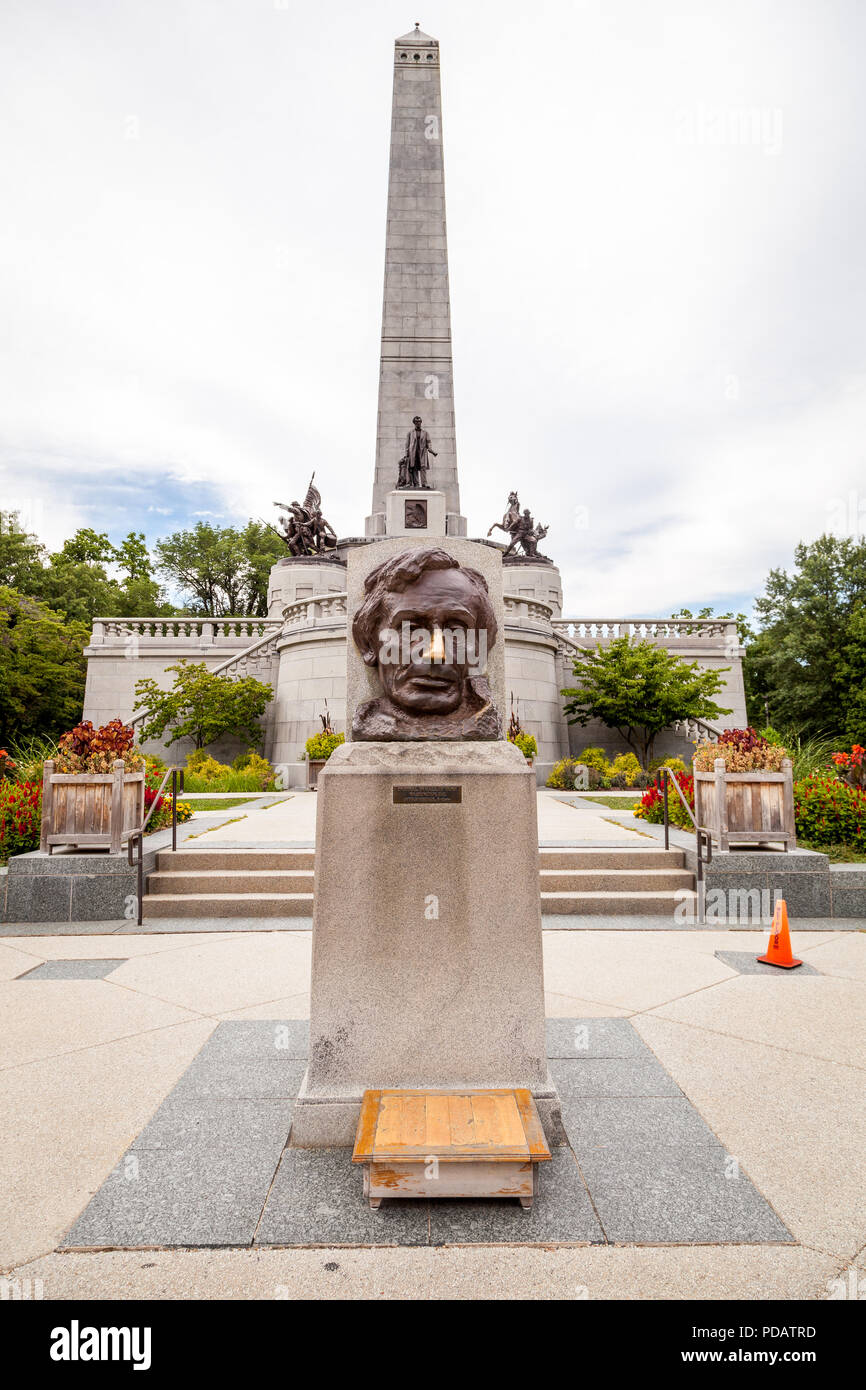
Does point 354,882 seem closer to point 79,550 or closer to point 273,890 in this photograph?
point 273,890

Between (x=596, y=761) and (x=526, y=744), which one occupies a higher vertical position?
(x=526, y=744)

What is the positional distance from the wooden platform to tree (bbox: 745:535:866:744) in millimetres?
32695

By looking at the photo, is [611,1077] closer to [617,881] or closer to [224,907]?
[617,881]

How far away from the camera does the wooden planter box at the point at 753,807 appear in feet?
27.0

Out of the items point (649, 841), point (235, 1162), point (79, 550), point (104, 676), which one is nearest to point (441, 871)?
point (235, 1162)

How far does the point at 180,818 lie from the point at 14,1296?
Result: 9.91m

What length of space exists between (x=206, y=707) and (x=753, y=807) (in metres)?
20.4

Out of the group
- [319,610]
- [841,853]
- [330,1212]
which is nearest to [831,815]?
[841,853]

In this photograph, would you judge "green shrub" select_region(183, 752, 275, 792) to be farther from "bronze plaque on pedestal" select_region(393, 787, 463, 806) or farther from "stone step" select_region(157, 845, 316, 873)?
"bronze plaque on pedestal" select_region(393, 787, 463, 806)

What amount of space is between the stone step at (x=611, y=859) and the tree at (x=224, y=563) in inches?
2068

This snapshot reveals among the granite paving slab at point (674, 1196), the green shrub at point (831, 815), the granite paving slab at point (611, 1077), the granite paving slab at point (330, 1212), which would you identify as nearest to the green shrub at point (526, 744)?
the green shrub at point (831, 815)

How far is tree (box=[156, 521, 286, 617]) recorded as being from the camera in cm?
5831

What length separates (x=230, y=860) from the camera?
8672mm

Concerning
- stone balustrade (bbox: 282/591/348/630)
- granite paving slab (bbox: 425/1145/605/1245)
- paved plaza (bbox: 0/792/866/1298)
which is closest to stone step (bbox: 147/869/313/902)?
paved plaza (bbox: 0/792/866/1298)
